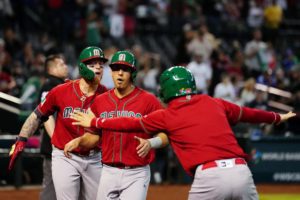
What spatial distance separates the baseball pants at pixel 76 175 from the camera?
26.0 feet

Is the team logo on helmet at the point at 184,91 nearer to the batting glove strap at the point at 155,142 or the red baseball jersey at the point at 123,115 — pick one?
the batting glove strap at the point at 155,142

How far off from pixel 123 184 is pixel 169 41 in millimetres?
14955

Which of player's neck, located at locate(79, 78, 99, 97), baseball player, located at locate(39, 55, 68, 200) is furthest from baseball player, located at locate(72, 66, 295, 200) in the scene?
baseball player, located at locate(39, 55, 68, 200)

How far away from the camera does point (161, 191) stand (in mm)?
14172

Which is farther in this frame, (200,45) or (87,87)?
(200,45)

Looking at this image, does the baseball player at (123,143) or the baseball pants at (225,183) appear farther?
the baseball player at (123,143)

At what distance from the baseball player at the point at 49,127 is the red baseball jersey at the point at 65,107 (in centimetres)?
42

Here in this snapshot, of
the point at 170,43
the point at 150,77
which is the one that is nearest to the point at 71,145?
the point at 150,77

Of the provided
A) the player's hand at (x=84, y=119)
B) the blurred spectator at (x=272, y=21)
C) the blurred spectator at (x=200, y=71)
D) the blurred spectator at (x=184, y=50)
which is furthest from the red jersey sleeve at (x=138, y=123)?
the blurred spectator at (x=272, y=21)

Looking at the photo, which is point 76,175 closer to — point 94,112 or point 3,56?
point 94,112

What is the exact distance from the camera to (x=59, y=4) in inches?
767

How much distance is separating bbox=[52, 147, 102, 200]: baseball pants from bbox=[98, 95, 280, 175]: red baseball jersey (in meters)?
1.56

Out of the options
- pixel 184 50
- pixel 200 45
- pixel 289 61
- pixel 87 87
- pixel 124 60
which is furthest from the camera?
pixel 289 61

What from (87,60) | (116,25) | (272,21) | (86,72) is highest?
(272,21)
